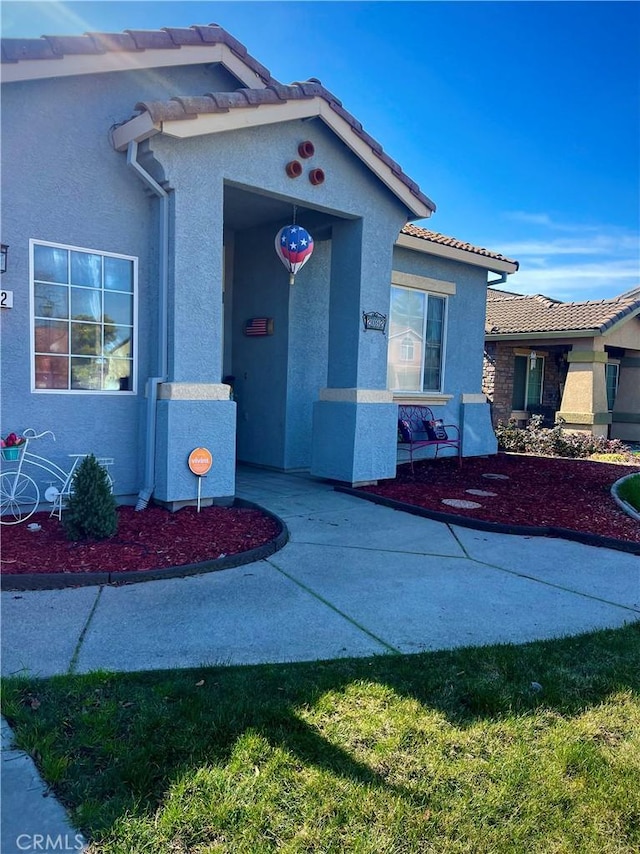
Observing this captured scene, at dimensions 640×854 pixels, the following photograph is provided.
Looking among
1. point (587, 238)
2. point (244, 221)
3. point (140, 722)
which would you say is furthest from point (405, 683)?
point (587, 238)

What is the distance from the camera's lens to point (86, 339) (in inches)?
238

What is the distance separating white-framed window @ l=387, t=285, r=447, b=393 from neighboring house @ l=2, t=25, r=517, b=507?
1854 millimetres

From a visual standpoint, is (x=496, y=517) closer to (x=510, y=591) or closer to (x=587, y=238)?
(x=510, y=591)

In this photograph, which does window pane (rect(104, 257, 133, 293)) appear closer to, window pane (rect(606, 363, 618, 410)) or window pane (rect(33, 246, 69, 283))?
window pane (rect(33, 246, 69, 283))

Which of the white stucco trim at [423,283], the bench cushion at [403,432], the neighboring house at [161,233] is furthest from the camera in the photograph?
the white stucco trim at [423,283]

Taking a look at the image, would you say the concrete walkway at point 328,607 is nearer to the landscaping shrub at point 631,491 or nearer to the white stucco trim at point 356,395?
the white stucco trim at point 356,395

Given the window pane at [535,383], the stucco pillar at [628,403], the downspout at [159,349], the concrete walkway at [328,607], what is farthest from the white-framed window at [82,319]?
the stucco pillar at [628,403]

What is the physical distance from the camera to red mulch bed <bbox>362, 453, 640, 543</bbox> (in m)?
6.70

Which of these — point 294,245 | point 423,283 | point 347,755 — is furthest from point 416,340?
→ point 347,755

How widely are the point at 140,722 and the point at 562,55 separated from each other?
1034 cm

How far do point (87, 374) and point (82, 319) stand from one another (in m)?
0.59

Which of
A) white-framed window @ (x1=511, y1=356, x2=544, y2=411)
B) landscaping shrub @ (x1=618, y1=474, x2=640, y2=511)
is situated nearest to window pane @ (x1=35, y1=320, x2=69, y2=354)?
landscaping shrub @ (x1=618, y1=474, x2=640, y2=511)

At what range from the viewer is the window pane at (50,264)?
18.5ft

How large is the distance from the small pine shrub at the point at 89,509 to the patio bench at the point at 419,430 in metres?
5.60
